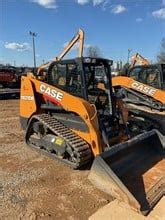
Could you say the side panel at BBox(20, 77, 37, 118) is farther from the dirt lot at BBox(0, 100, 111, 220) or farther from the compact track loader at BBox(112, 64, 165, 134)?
the compact track loader at BBox(112, 64, 165, 134)

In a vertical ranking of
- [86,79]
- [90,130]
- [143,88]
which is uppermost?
[86,79]

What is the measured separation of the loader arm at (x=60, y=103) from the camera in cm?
525

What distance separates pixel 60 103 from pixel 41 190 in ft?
6.03

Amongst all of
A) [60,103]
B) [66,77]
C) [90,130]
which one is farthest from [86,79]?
[90,130]

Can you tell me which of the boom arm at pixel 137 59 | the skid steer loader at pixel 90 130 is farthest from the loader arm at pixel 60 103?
the boom arm at pixel 137 59

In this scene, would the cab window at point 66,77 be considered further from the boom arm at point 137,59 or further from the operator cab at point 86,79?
the boom arm at point 137,59

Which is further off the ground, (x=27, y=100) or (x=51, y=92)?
(x=51, y=92)

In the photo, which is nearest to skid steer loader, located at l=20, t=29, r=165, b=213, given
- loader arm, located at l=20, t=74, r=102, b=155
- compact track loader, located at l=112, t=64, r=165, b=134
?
loader arm, located at l=20, t=74, r=102, b=155

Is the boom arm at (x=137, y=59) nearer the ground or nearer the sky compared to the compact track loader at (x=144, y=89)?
nearer the sky

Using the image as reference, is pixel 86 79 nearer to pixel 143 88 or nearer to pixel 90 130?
pixel 90 130

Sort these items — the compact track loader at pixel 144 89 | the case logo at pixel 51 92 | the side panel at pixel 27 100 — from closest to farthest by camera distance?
the case logo at pixel 51 92
the side panel at pixel 27 100
the compact track loader at pixel 144 89

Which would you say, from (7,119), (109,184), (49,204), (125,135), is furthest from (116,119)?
(7,119)

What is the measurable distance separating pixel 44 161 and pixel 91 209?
202 cm

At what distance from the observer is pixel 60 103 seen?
19.1ft
